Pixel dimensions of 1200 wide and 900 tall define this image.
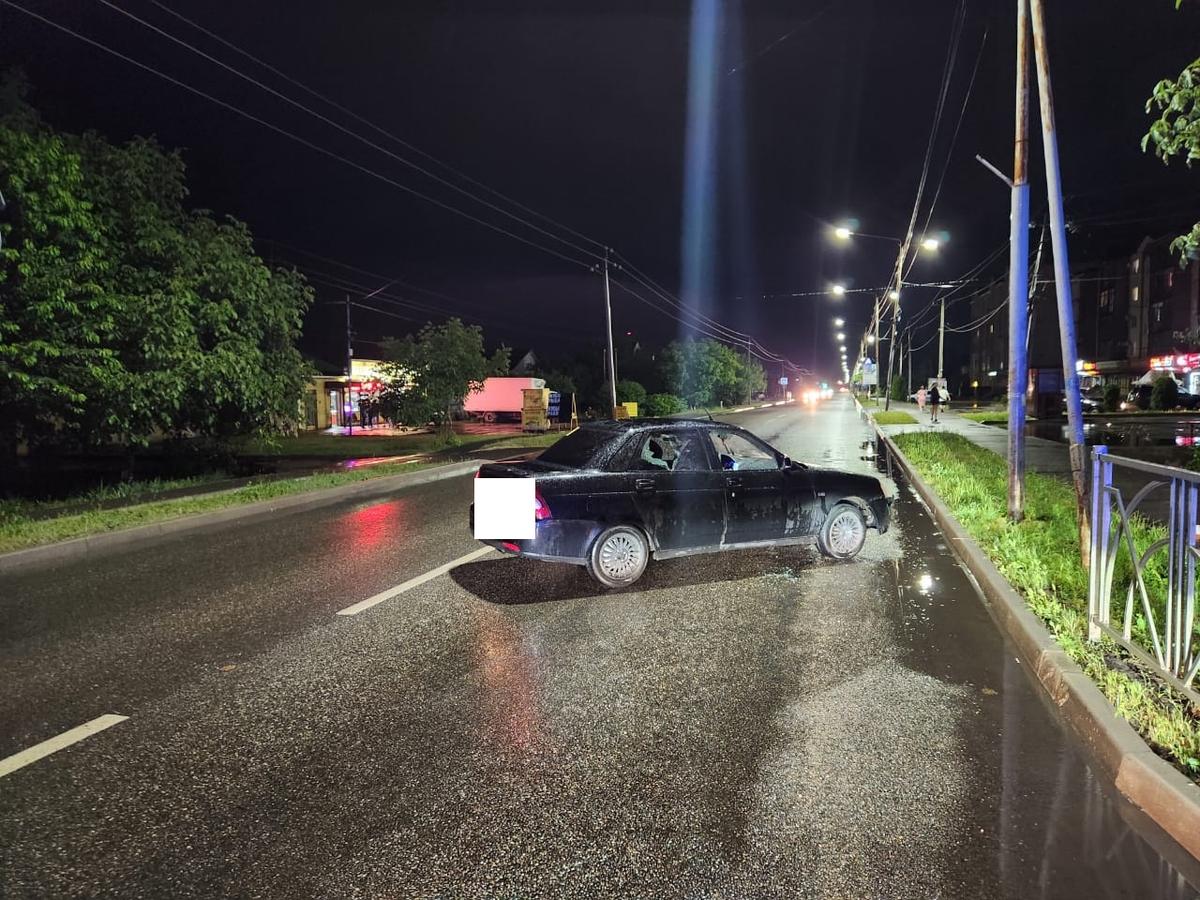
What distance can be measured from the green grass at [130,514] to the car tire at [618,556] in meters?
6.93

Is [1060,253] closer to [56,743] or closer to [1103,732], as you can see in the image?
[1103,732]

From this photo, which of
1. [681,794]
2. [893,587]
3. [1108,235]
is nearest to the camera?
[681,794]

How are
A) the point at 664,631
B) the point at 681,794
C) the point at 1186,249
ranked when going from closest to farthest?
the point at 681,794, the point at 1186,249, the point at 664,631

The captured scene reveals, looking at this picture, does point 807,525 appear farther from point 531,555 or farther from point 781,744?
point 781,744

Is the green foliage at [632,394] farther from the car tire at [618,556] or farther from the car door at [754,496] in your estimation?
the car tire at [618,556]

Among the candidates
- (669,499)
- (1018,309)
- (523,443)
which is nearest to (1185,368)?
(523,443)

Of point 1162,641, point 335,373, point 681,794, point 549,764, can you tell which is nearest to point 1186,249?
point 1162,641

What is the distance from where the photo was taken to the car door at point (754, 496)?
24.5 feet

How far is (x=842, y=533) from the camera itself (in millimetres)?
8266

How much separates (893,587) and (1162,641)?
291 centimetres

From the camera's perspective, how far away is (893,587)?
7.18 m

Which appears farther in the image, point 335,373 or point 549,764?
point 335,373

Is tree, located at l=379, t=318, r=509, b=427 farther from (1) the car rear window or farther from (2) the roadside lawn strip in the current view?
(1) the car rear window

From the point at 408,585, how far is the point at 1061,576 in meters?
5.85
